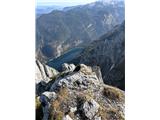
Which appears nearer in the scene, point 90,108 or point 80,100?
point 90,108

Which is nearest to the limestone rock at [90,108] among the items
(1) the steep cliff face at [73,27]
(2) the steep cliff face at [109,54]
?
(2) the steep cliff face at [109,54]

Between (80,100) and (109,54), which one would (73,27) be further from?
(80,100)

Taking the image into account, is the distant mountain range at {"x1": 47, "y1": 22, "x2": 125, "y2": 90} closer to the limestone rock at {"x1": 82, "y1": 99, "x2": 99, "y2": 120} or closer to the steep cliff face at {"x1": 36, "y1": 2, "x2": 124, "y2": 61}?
the steep cliff face at {"x1": 36, "y1": 2, "x2": 124, "y2": 61}

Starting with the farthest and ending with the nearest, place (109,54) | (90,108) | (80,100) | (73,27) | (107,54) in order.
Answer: (73,27) → (107,54) → (109,54) → (80,100) → (90,108)

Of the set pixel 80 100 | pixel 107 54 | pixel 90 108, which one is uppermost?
pixel 80 100

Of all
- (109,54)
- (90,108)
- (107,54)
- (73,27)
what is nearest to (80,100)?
(90,108)

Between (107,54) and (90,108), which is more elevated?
(90,108)

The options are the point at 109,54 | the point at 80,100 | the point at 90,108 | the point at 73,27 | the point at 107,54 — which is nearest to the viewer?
the point at 90,108
